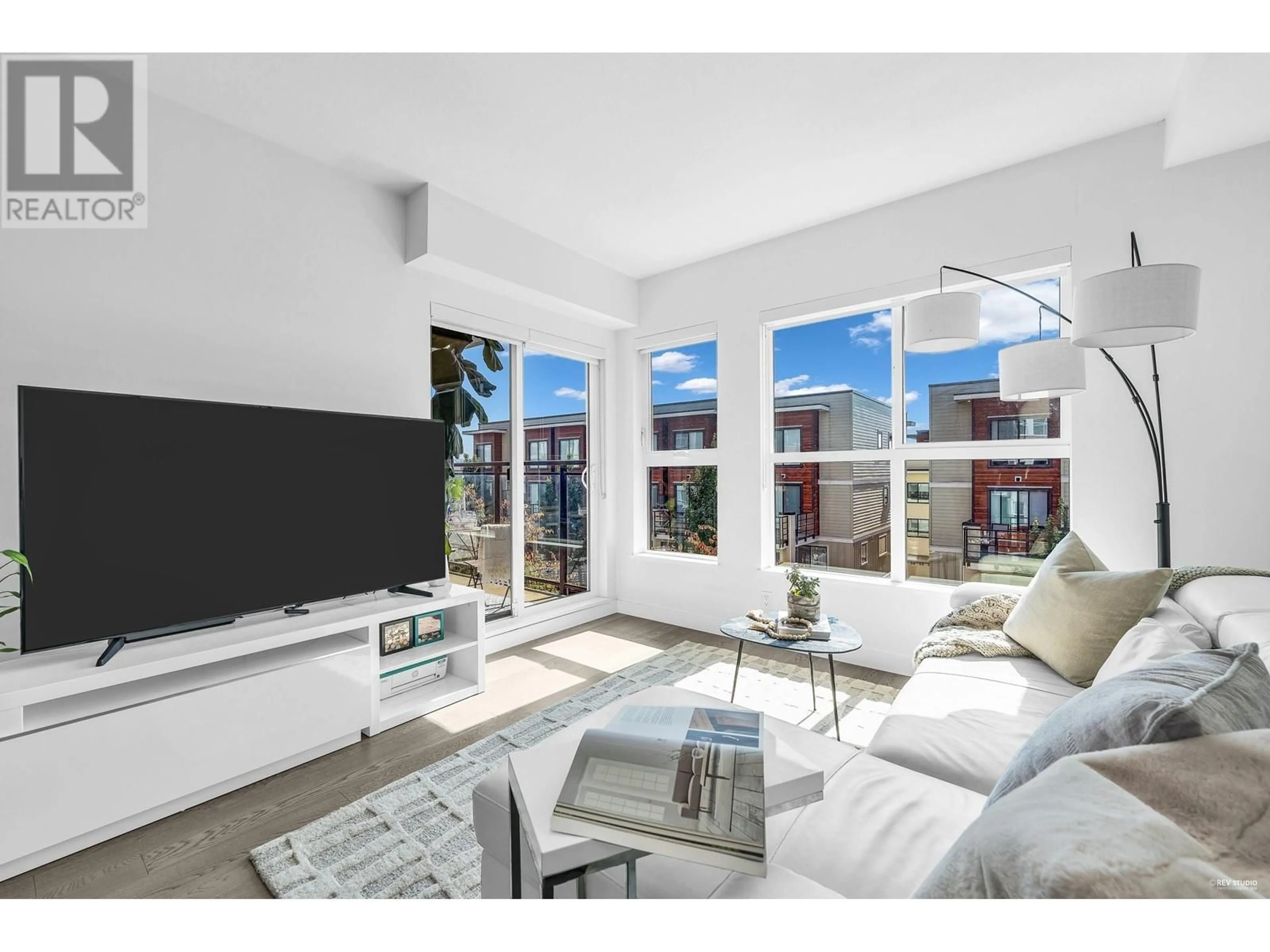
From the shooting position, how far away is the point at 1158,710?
778mm

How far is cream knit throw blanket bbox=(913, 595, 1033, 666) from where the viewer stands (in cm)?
217

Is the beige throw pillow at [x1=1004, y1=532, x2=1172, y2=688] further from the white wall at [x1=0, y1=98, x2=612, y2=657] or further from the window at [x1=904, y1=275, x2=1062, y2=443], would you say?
the white wall at [x1=0, y1=98, x2=612, y2=657]

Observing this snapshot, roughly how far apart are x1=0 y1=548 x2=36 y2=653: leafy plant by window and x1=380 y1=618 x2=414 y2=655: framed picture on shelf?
1.14 meters

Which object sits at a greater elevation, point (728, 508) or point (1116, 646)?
point (728, 508)

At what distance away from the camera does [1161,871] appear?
519 mm

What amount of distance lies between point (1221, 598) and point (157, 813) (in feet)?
11.5

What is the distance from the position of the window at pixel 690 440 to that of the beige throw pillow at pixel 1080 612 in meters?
2.38

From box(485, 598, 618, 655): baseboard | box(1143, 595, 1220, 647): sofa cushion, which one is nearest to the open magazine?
box(1143, 595, 1220, 647): sofa cushion

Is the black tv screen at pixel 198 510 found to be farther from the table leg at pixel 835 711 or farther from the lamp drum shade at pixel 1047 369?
the lamp drum shade at pixel 1047 369

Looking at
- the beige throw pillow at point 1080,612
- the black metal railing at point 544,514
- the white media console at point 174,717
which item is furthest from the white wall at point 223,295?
the beige throw pillow at point 1080,612

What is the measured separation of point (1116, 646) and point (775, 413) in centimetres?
243

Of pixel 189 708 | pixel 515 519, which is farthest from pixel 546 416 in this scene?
pixel 189 708
